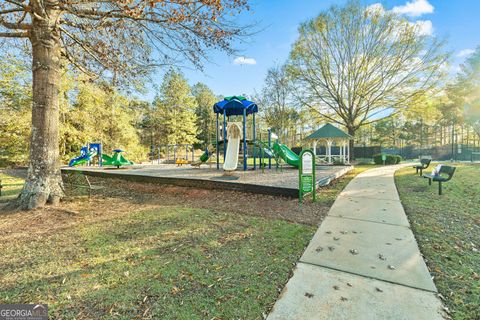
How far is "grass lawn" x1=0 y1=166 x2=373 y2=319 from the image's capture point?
75.7 inches

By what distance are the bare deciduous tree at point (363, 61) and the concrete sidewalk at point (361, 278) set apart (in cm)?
1692

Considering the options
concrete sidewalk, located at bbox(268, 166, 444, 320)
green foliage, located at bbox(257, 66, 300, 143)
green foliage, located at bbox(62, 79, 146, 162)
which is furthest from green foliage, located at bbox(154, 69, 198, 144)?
concrete sidewalk, located at bbox(268, 166, 444, 320)

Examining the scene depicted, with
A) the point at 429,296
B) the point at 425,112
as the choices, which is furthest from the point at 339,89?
the point at 429,296

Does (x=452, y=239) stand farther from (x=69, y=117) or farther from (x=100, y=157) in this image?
(x=69, y=117)

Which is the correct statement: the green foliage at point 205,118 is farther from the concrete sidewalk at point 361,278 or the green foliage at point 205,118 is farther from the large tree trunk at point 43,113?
the concrete sidewalk at point 361,278

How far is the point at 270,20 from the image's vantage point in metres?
4.62

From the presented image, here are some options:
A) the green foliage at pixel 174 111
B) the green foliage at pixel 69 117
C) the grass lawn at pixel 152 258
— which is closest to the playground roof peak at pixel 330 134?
the grass lawn at pixel 152 258

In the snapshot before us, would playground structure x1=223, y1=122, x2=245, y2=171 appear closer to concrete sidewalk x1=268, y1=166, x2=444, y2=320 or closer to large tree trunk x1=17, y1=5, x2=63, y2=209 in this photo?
large tree trunk x1=17, y1=5, x2=63, y2=209

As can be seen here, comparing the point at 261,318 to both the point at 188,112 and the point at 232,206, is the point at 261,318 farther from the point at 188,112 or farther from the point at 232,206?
the point at 188,112

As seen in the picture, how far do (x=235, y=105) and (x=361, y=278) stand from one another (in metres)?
9.81

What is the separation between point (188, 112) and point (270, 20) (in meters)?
26.8

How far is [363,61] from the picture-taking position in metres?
16.8

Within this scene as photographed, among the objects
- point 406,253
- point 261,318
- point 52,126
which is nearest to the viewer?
point 261,318

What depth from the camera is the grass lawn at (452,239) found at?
204 centimetres
